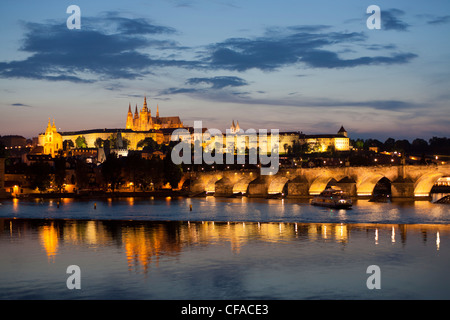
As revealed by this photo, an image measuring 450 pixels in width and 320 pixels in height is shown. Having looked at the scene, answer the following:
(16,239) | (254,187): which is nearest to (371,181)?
(254,187)

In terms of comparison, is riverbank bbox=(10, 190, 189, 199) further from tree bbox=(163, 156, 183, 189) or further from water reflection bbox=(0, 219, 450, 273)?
water reflection bbox=(0, 219, 450, 273)

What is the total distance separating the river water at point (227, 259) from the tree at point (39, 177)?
1919 inches

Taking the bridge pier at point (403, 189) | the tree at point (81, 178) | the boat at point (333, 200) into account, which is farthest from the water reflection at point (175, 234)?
the tree at point (81, 178)

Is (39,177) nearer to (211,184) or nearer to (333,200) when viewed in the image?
(211,184)

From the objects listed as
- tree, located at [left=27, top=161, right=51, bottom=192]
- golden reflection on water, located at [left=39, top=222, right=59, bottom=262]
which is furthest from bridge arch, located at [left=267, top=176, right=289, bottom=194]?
golden reflection on water, located at [left=39, top=222, right=59, bottom=262]

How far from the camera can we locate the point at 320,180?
7906cm

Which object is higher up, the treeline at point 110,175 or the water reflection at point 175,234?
the treeline at point 110,175

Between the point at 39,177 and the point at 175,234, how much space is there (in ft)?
195

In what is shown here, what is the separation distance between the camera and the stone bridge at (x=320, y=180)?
2682 inches

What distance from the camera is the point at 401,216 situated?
47.3m

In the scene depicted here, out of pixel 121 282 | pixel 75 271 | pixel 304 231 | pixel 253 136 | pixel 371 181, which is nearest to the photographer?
pixel 121 282

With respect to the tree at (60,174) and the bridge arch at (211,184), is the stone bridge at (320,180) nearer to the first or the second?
the bridge arch at (211,184)
